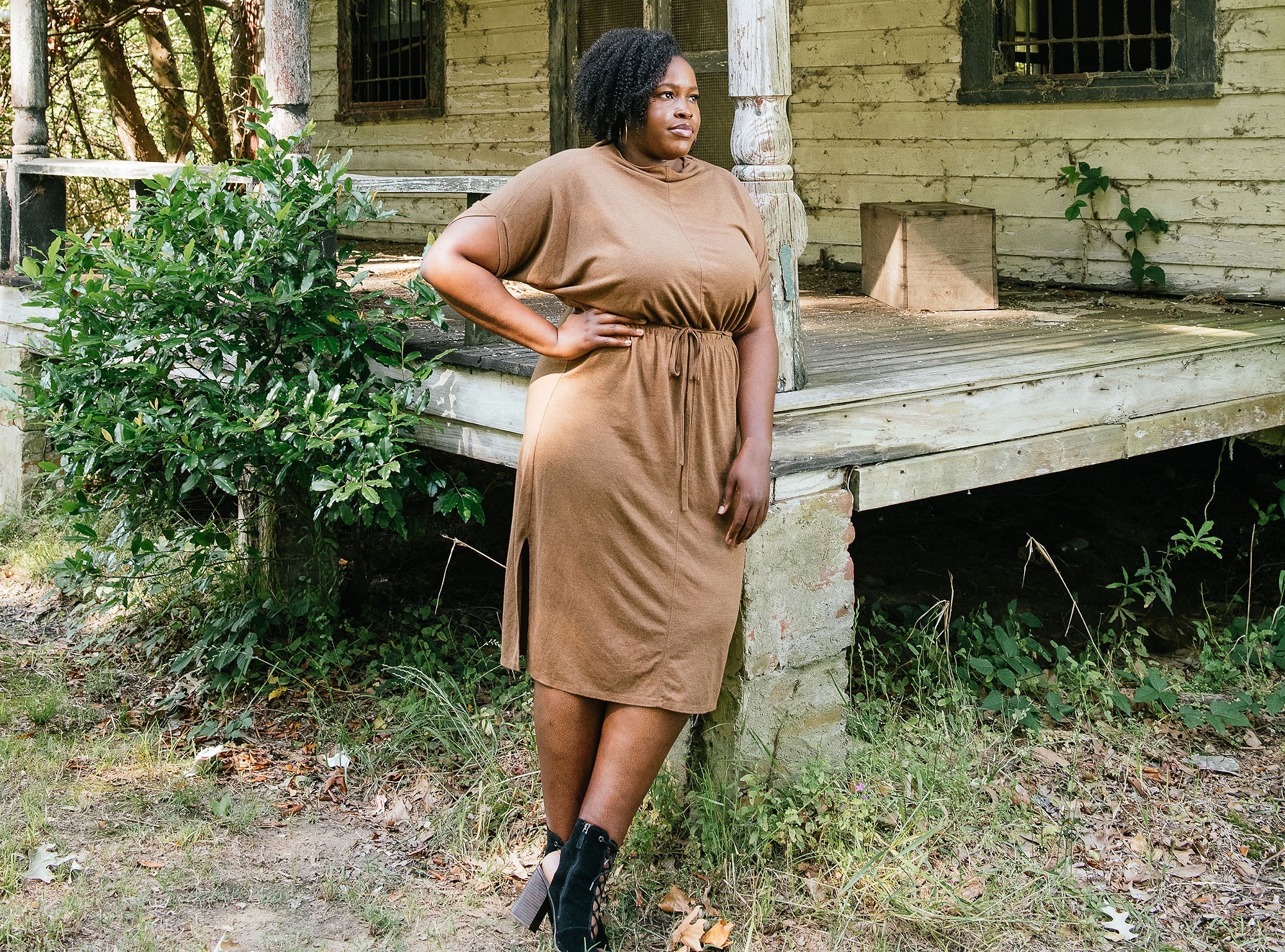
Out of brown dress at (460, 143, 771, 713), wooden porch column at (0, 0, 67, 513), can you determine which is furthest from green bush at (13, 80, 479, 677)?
wooden porch column at (0, 0, 67, 513)

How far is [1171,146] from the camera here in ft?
21.7

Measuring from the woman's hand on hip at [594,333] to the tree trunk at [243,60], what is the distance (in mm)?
5845

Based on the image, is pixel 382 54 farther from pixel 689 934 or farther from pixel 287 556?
pixel 689 934

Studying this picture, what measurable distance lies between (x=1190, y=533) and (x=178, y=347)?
5171mm

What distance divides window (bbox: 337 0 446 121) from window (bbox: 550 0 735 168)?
134cm

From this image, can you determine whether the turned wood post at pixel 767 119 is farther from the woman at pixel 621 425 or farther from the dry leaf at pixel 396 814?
the dry leaf at pixel 396 814

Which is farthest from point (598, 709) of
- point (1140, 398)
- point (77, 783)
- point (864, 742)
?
point (1140, 398)

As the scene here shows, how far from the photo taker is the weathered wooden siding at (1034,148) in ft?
20.7

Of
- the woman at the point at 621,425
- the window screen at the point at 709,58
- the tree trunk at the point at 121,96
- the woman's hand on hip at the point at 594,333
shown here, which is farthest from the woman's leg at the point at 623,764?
the tree trunk at the point at 121,96

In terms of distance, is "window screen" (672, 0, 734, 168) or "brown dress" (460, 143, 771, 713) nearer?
"brown dress" (460, 143, 771, 713)

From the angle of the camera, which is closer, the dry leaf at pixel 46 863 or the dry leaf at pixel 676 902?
the dry leaf at pixel 676 902

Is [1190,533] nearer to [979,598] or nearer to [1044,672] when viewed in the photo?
A: [979,598]

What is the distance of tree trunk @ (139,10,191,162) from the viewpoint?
37.7 ft

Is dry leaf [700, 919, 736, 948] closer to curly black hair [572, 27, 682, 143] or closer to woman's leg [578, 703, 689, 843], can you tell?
woman's leg [578, 703, 689, 843]
